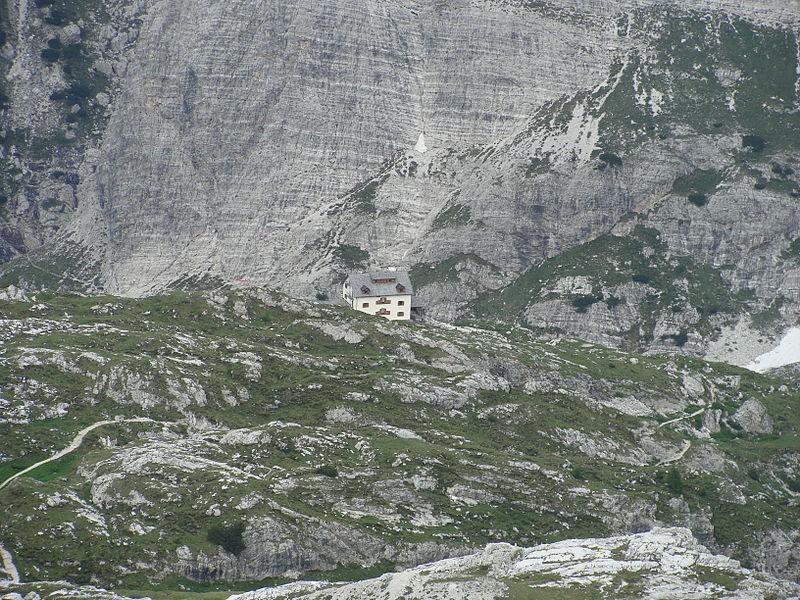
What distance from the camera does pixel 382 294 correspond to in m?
159

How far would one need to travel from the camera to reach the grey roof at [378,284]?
158 meters

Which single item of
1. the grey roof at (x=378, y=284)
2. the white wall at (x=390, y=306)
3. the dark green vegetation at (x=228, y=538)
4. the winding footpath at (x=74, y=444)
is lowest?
the dark green vegetation at (x=228, y=538)

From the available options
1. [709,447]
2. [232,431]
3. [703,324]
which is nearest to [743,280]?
[703,324]

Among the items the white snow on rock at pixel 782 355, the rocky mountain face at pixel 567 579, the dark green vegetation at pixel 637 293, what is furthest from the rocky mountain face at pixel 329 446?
the dark green vegetation at pixel 637 293

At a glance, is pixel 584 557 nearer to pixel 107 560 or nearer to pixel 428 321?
pixel 107 560

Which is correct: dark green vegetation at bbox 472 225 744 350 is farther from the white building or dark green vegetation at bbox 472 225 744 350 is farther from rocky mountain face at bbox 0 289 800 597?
the white building

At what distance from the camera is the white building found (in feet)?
518

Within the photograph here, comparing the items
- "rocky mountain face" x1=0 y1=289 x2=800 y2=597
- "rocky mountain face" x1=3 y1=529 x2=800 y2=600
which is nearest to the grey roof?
"rocky mountain face" x1=0 y1=289 x2=800 y2=597

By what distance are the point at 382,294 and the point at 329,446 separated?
55.0m

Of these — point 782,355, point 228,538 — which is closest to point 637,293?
point 782,355

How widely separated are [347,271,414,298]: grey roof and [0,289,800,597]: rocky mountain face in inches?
469

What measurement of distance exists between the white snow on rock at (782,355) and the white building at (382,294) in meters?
62.8

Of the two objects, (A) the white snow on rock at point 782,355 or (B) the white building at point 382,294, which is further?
(A) the white snow on rock at point 782,355

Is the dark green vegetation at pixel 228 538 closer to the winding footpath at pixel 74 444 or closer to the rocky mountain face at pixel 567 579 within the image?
the rocky mountain face at pixel 567 579
